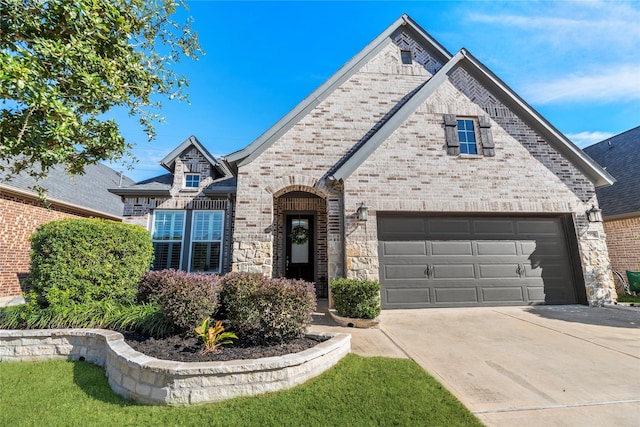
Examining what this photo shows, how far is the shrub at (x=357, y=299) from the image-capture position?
587 centimetres

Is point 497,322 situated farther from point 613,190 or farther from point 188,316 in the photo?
point 613,190

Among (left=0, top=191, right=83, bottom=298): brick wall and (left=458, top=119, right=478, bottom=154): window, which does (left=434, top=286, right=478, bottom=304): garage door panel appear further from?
(left=0, top=191, right=83, bottom=298): brick wall

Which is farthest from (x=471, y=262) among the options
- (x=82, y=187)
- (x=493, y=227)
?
(x=82, y=187)

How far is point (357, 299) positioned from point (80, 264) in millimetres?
5262

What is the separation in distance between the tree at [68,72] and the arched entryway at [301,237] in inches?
203

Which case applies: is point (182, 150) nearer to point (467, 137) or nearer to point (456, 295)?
point (467, 137)

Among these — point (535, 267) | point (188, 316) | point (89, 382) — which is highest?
point (535, 267)

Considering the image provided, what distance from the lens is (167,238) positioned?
9.99 metres

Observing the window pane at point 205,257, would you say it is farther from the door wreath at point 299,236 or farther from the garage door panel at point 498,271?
the garage door panel at point 498,271

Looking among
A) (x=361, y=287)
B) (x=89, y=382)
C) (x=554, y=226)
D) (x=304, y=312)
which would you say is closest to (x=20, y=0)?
(x=89, y=382)

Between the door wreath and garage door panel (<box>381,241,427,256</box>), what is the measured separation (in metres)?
3.12

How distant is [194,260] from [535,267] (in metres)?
10.8

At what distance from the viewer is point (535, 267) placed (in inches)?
308

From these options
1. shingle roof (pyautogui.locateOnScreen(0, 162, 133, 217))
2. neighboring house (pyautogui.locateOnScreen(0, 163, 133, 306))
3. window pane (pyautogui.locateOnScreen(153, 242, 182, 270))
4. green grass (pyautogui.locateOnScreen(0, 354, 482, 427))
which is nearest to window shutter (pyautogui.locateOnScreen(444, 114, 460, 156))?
green grass (pyautogui.locateOnScreen(0, 354, 482, 427))
